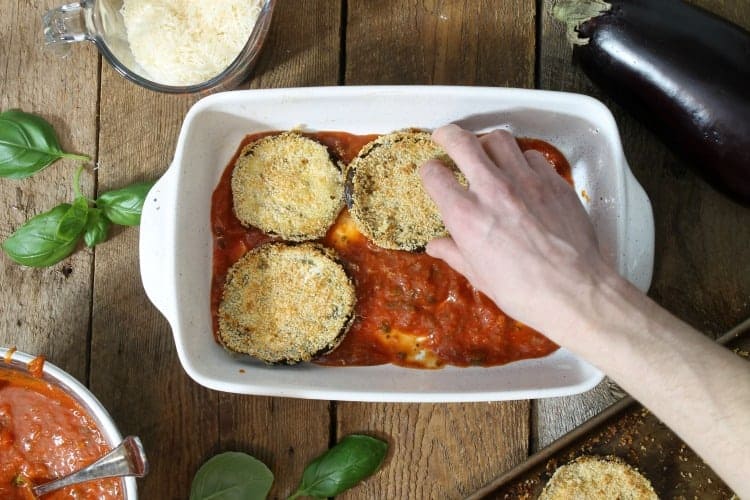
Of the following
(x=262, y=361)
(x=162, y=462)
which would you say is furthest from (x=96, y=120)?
(x=162, y=462)

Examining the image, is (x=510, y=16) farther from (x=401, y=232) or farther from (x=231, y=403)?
(x=231, y=403)

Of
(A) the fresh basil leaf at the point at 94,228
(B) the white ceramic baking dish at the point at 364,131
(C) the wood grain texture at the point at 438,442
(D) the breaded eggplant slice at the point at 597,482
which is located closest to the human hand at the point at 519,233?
(B) the white ceramic baking dish at the point at 364,131

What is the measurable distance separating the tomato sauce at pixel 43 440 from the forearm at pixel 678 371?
1418 mm

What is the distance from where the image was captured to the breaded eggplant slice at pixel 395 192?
7.04 ft

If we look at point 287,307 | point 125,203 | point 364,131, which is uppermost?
point 364,131

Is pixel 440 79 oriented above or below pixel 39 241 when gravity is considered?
above

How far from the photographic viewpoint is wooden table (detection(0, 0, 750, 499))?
2291 mm

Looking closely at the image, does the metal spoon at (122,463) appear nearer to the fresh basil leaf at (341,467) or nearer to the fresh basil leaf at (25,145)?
the fresh basil leaf at (341,467)

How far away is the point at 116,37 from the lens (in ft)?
7.20

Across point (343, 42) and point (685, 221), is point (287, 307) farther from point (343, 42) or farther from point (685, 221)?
point (685, 221)

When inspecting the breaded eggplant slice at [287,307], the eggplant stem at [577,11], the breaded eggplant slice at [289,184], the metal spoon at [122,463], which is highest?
the eggplant stem at [577,11]

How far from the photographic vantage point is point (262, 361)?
2158mm

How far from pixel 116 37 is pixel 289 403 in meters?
1.32

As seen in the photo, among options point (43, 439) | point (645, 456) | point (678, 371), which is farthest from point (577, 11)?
point (43, 439)
